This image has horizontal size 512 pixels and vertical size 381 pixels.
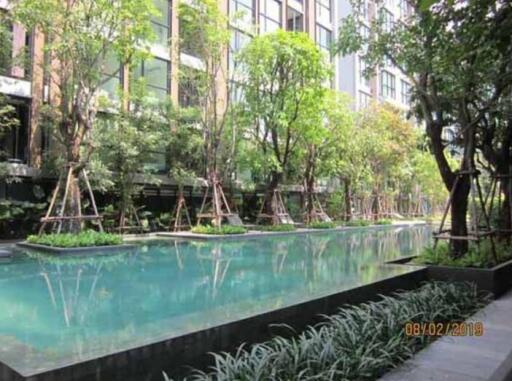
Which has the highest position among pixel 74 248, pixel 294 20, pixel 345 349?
pixel 294 20

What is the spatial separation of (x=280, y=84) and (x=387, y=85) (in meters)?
25.1

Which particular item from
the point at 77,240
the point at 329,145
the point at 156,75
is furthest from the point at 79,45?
the point at 329,145

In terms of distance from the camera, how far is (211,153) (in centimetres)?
2064

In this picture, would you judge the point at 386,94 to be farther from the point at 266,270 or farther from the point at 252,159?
the point at 266,270

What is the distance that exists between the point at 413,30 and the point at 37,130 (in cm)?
1432

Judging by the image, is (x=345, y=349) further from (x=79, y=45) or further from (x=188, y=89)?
(x=188, y=89)

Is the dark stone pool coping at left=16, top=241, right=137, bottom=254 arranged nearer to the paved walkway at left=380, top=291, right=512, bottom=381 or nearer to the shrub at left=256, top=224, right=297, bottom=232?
the shrub at left=256, top=224, right=297, bottom=232

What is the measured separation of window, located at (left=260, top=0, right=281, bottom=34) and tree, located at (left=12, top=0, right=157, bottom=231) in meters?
13.0

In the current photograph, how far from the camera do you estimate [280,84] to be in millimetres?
21188

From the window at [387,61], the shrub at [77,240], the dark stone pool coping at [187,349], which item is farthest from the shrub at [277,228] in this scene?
the dark stone pool coping at [187,349]

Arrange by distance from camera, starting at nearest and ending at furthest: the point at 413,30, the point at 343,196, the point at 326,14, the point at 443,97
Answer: the point at 413,30
the point at 443,97
the point at 343,196
the point at 326,14

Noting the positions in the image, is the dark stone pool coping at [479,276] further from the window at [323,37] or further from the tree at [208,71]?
the window at [323,37]

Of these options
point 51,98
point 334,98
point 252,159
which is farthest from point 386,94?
point 51,98

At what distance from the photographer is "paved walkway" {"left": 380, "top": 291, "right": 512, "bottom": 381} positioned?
13.3ft
